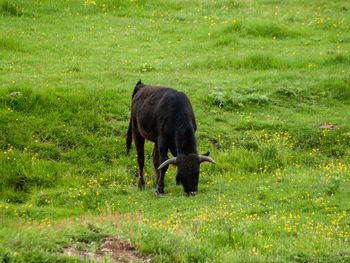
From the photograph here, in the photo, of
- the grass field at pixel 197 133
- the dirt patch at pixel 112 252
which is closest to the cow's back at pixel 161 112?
the grass field at pixel 197 133

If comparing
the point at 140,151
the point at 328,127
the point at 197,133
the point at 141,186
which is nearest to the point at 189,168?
the point at 141,186

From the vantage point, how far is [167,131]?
36.3 feet

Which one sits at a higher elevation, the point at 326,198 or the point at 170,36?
the point at 170,36

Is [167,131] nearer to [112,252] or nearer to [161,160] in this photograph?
[161,160]

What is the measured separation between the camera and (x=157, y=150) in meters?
12.2

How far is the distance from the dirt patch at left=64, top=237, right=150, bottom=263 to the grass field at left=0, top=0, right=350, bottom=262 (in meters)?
0.06

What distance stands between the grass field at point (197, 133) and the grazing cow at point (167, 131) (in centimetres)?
54

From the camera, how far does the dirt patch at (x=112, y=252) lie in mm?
5719

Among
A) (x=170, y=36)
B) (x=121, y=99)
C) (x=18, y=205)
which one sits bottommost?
(x=18, y=205)

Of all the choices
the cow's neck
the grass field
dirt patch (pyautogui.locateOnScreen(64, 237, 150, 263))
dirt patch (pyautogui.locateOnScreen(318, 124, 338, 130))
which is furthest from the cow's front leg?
dirt patch (pyautogui.locateOnScreen(318, 124, 338, 130))

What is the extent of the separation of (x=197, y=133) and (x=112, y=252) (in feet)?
29.4

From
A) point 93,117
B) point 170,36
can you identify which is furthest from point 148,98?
point 170,36

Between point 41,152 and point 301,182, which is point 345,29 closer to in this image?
point 301,182

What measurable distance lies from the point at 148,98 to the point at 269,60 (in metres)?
9.41
